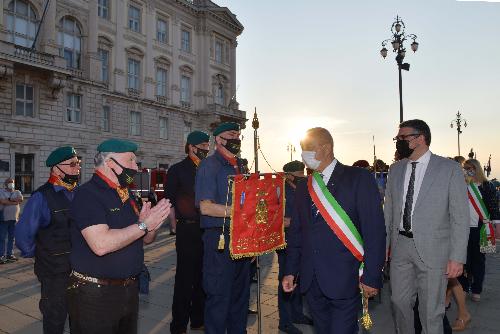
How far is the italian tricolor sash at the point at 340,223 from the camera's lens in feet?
9.94

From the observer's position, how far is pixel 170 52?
112ft

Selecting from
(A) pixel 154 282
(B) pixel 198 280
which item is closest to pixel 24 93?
(A) pixel 154 282

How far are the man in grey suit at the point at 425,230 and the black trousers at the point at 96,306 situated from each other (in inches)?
95.0

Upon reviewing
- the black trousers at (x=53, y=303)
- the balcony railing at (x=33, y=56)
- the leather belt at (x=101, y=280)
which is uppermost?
the balcony railing at (x=33, y=56)

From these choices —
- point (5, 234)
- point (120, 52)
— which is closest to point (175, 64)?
point (120, 52)

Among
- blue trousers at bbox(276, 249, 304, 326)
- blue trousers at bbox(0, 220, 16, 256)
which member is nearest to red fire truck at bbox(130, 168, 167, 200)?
blue trousers at bbox(0, 220, 16, 256)

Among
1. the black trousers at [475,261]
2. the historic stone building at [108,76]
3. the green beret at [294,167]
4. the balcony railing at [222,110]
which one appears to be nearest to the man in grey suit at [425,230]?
the green beret at [294,167]

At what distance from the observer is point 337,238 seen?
3.06 metres

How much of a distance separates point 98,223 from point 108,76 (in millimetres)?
28300

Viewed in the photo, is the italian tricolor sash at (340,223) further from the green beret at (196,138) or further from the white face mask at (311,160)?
the green beret at (196,138)

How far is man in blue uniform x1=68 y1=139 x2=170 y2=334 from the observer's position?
259cm

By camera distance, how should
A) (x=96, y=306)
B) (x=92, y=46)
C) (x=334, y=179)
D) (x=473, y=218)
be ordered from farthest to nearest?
(x=92, y=46), (x=473, y=218), (x=334, y=179), (x=96, y=306)

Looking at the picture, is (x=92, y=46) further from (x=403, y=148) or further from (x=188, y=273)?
(x=403, y=148)

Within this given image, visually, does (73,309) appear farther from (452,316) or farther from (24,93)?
(24,93)
